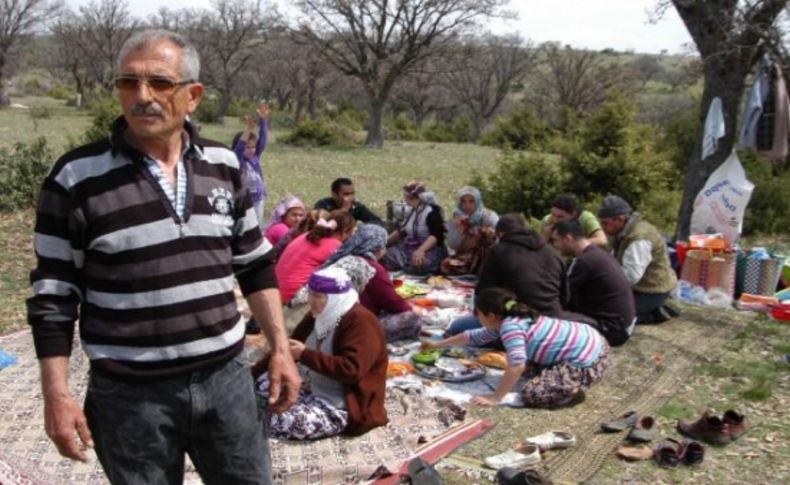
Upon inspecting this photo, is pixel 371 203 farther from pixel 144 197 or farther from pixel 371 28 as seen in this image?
pixel 371 28

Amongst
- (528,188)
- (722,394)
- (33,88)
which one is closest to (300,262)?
(722,394)

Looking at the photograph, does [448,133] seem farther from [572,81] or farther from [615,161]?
[615,161]

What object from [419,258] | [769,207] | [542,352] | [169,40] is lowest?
[419,258]

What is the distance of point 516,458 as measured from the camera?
13.4ft

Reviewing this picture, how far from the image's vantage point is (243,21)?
41.3 meters

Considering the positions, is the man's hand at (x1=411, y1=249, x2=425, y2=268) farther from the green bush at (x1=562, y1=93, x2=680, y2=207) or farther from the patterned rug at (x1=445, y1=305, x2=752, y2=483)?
the green bush at (x1=562, y1=93, x2=680, y2=207)

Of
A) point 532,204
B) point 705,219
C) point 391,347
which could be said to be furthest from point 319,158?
point 391,347

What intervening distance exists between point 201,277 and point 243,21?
41927 millimetres

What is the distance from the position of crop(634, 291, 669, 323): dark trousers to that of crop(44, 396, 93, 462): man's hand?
18.4ft

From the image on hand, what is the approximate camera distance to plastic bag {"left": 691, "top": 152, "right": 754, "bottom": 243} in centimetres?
831

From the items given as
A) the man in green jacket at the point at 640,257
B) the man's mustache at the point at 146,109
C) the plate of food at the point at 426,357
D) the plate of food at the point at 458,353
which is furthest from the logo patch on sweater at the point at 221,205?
the man in green jacket at the point at 640,257

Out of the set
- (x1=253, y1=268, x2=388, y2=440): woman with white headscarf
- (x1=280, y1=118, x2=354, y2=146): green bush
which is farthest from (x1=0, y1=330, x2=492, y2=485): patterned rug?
(x1=280, y1=118, x2=354, y2=146): green bush

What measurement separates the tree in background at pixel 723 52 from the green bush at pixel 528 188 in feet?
7.55

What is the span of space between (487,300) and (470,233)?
333 centimetres
